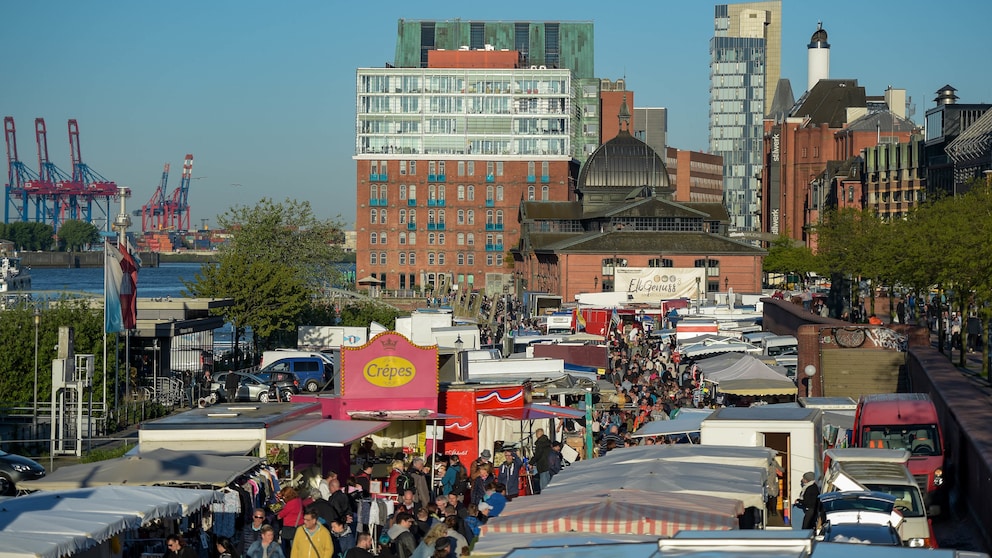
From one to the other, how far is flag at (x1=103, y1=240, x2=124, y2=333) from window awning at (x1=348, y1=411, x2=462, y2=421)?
Answer: 10985mm

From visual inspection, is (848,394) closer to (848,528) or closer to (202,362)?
(202,362)

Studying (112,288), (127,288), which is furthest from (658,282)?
(112,288)

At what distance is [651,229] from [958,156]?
66.0 ft

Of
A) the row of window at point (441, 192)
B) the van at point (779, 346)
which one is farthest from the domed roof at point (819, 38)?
the van at point (779, 346)

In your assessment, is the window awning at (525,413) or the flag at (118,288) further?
the flag at (118,288)

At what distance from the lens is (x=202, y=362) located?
4984cm

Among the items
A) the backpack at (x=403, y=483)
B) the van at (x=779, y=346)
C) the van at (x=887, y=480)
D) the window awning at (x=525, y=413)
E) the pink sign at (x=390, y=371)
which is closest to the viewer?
the van at (x=887, y=480)

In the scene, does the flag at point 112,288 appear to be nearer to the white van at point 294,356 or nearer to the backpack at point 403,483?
the white van at point 294,356

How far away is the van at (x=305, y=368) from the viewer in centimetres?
4700

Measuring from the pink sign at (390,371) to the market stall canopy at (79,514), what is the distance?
8.43 m

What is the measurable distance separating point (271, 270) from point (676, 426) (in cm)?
4148

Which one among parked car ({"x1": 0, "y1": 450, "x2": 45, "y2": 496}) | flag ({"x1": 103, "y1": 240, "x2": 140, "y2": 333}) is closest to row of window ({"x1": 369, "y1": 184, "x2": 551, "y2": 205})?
flag ({"x1": 103, "y1": 240, "x2": 140, "y2": 333})

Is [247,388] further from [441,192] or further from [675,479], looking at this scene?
[441,192]

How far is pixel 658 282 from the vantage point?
79.4 m
